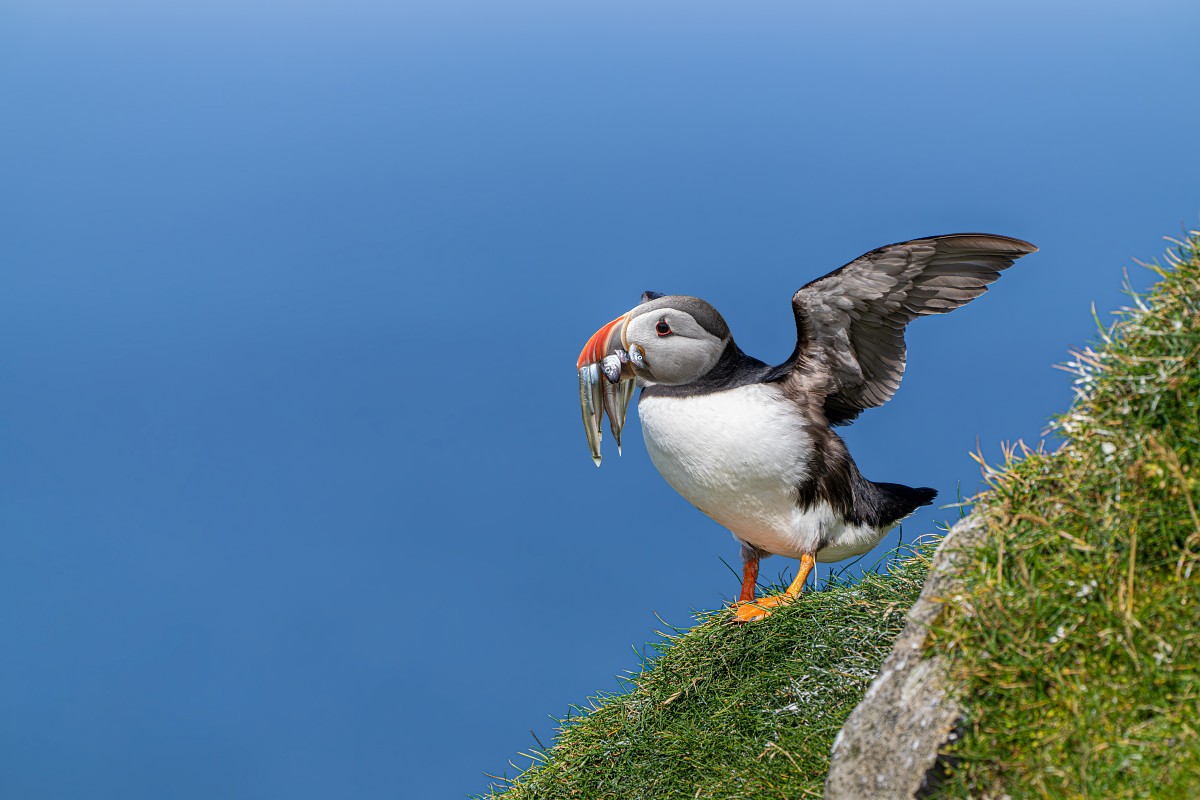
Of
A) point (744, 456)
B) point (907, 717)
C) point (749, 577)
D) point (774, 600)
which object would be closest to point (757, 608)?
point (774, 600)

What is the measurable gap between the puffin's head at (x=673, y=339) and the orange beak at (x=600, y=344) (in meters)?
0.03

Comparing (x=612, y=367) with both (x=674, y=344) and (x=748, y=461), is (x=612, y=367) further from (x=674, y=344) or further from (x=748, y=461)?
(x=748, y=461)

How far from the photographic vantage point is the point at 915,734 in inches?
114

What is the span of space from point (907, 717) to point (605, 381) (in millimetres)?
3424

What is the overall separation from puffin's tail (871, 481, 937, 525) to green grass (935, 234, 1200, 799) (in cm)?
286

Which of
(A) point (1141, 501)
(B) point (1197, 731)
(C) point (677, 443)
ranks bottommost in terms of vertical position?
(B) point (1197, 731)

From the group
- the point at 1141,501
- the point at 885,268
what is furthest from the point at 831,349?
the point at 1141,501

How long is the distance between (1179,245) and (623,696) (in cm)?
348

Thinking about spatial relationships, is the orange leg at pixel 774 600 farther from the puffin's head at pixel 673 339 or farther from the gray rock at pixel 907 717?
the gray rock at pixel 907 717

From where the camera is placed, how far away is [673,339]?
5.83 meters

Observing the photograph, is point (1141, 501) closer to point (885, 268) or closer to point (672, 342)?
point (885, 268)

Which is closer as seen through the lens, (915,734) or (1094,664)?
(1094,664)

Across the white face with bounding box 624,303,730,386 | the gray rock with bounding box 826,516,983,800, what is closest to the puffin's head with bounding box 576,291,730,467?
the white face with bounding box 624,303,730,386

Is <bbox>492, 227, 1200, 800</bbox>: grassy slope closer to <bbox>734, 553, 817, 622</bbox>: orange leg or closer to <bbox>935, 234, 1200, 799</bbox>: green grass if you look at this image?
<bbox>935, 234, 1200, 799</bbox>: green grass
